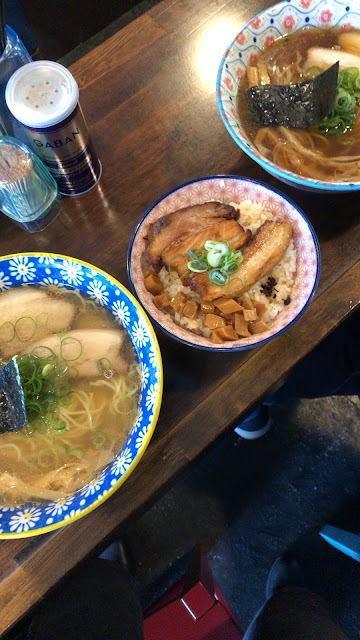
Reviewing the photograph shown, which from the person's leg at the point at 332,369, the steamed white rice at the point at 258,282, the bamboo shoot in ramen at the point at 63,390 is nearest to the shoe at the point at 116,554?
the person's leg at the point at 332,369

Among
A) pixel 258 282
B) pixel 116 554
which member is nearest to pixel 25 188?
pixel 258 282

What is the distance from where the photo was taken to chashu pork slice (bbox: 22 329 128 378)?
1382 mm

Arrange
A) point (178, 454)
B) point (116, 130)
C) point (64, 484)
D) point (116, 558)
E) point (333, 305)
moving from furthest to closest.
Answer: point (116, 558) → point (116, 130) → point (333, 305) → point (178, 454) → point (64, 484)

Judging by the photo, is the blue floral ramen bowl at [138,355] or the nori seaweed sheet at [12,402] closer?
the blue floral ramen bowl at [138,355]

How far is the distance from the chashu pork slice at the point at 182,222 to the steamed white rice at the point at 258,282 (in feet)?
0.17

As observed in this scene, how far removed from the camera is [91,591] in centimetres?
180

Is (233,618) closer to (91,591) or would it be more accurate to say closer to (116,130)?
(91,591)

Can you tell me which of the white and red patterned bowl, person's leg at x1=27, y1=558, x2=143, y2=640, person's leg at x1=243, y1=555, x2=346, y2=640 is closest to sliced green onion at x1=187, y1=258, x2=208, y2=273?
the white and red patterned bowl

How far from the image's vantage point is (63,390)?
1.38 meters

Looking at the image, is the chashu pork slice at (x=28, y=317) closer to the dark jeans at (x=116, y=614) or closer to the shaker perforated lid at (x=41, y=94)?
the shaker perforated lid at (x=41, y=94)

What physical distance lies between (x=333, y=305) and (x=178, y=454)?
61cm

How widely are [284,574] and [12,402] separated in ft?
4.94

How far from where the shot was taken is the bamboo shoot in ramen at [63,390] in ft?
4.26

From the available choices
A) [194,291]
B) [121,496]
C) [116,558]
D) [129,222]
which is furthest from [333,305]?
[116,558]
